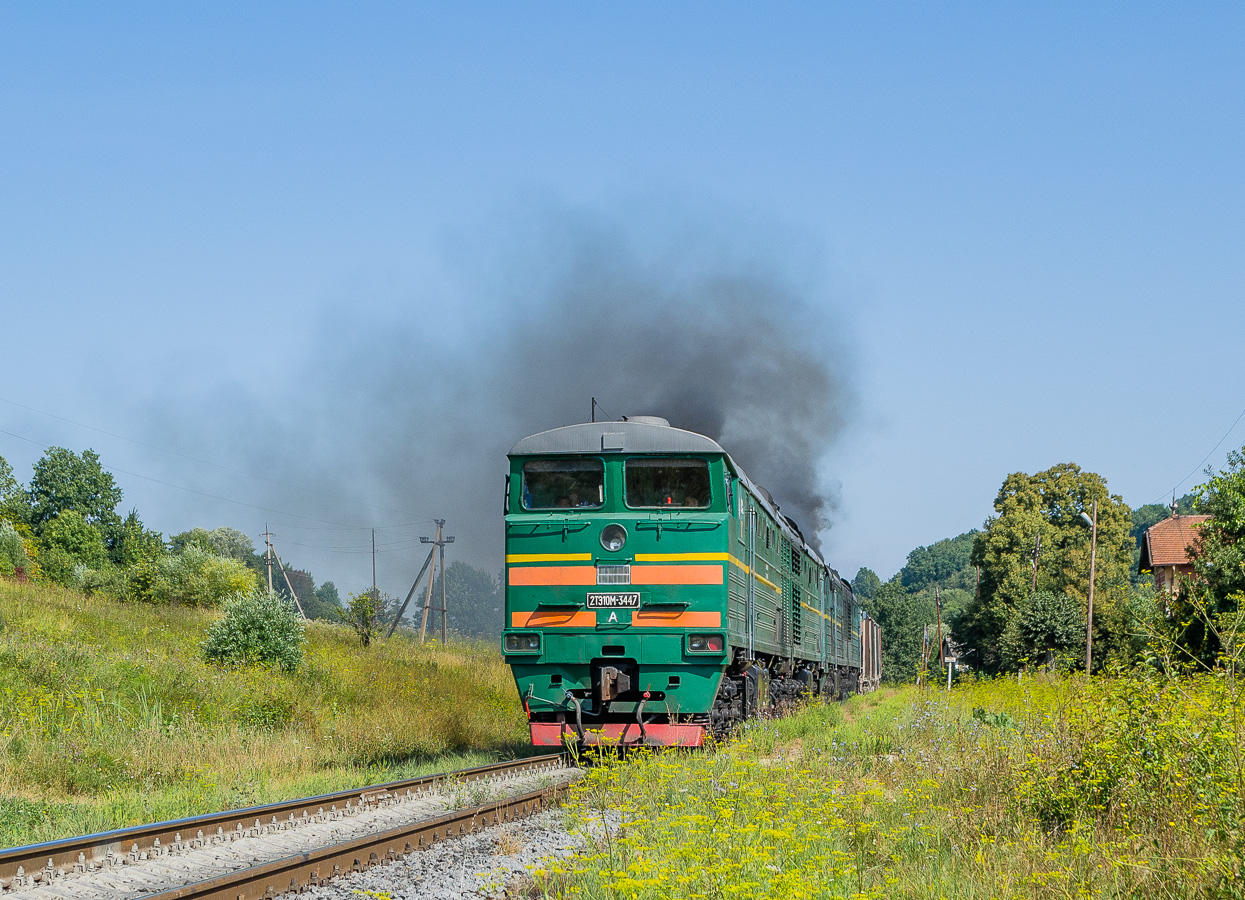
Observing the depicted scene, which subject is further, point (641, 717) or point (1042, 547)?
point (1042, 547)

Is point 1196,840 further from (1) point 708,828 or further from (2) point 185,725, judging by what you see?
(2) point 185,725

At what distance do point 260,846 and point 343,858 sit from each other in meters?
0.99

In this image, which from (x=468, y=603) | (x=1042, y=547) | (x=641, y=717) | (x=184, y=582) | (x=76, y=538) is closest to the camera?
(x=641, y=717)

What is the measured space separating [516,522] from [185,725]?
16.0 ft

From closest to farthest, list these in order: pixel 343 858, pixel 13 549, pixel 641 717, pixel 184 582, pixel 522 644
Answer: pixel 343 858 → pixel 641 717 → pixel 522 644 → pixel 184 582 → pixel 13 549

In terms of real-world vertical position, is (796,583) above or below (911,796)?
above

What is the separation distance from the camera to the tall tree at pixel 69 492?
91188 mm

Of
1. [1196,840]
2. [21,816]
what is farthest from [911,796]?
[21,816]

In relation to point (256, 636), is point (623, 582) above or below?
above

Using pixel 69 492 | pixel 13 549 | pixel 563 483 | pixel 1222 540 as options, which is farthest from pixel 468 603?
pixel 563 483

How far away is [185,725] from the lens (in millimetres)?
13242

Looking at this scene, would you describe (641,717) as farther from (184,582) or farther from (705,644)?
(184,582)

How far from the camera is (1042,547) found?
58.2 metres

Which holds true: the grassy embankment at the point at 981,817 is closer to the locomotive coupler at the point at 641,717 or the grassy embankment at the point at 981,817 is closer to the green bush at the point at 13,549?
the locomotive coupler at the point at 641,717
